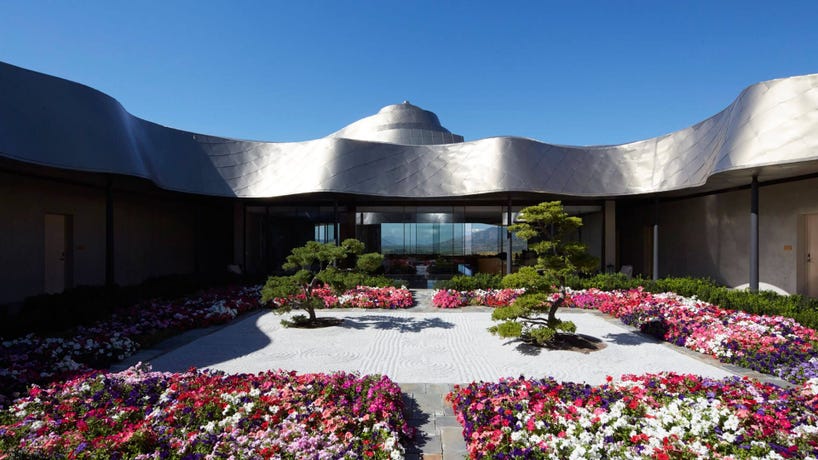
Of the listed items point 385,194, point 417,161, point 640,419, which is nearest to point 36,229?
point 385,194

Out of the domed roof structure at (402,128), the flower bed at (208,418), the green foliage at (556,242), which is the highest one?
the domed roof structure at (402,128)

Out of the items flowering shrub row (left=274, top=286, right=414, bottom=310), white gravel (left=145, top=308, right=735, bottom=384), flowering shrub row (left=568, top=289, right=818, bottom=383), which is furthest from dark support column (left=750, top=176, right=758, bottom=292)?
flowering shrub row (left=274, top=286, right=414, bottom=310)

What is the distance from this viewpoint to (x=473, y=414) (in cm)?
404

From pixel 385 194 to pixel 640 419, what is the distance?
1149cm

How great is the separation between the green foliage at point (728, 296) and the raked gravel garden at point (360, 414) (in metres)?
2.33

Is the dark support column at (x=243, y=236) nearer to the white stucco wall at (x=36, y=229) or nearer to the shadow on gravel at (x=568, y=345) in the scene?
the white stucco wall at (x=36, y=229)

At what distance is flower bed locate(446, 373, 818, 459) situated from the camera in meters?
3.35

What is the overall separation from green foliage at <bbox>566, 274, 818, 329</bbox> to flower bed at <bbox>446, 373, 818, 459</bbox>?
167 inches

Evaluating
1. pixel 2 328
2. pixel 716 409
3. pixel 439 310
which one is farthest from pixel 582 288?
pixel 2 328

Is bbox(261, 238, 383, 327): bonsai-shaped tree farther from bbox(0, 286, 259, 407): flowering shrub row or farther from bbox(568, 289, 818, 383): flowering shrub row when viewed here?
bbox(568, 289, 818, 383): flowering shrub row

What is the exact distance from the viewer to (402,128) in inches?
964

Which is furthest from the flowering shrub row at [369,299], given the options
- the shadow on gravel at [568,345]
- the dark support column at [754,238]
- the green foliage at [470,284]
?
the dark support column at [754,238]

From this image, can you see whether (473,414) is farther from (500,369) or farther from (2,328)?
(2,328)

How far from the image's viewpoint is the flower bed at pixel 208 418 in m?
3.39
